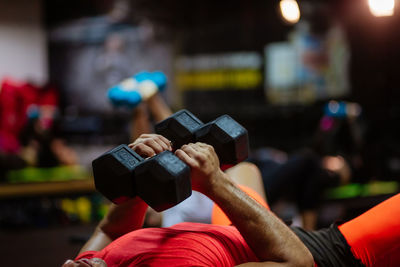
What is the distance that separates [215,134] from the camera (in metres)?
1.31

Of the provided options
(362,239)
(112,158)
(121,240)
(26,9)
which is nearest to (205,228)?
(121,240)

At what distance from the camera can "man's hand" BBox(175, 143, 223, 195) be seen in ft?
3.85

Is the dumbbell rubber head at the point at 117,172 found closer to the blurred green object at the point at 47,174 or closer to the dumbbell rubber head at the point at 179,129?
the dumbbell rubber head at the point at 179,129

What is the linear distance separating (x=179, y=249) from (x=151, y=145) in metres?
0.28

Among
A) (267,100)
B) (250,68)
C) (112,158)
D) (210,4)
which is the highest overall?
(210,4)

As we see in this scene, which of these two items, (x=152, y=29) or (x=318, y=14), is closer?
(x=318, y=14)

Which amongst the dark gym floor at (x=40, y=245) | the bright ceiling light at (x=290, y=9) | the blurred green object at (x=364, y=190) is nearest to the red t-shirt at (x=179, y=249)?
the dark gym floor at (x=40, y=245)

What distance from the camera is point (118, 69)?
21.6ft

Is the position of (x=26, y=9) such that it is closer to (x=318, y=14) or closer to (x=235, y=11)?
(x=235, y=11)

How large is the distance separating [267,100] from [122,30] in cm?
217

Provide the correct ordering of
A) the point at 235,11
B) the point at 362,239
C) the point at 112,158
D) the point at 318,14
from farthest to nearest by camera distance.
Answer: the point at 235,11 → the point at 318,14 → the point at 362,239 → the point at 112,158

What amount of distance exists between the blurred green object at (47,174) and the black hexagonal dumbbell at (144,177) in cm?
373

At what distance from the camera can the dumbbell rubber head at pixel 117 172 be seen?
1174mm

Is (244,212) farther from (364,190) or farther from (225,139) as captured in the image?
(364,190)
